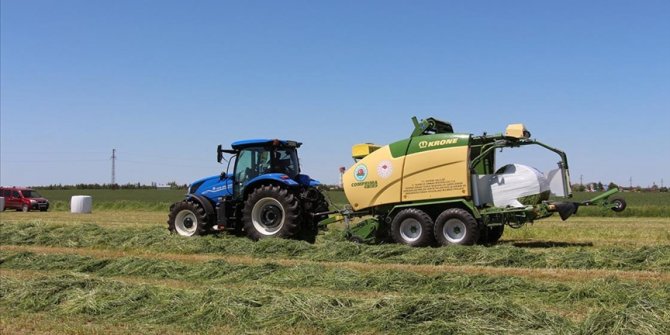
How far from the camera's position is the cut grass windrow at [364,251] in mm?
8656

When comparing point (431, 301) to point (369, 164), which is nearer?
point (431, 301)

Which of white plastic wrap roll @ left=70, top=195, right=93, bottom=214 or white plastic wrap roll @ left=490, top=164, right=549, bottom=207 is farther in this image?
white plastic wrap roll @ left=70, top=195, right=93, bottom=214

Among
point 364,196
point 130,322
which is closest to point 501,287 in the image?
point 130,322

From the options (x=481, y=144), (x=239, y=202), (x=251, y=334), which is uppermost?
(x=481, y=144)

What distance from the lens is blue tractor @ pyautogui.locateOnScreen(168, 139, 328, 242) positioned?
465 inches

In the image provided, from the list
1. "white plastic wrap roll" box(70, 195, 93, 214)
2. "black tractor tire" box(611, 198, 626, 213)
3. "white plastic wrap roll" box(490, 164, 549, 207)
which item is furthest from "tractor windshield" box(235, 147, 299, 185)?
"white plastic wrap roll" box(70, 195, 93, 214)

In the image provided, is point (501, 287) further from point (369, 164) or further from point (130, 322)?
point (369, 164)

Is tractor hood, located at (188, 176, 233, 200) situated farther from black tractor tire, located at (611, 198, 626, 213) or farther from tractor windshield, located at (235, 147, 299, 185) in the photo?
black tractor tire, located at (611, 198, 626, 213)

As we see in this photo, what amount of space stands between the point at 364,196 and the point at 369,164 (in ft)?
2.16

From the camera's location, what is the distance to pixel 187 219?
13.0 metres

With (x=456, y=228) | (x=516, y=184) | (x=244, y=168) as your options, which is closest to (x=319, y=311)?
(x=456, y=228)

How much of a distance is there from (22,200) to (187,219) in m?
21.5

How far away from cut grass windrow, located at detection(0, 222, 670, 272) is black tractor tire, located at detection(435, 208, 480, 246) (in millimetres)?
741

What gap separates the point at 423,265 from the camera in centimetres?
880
